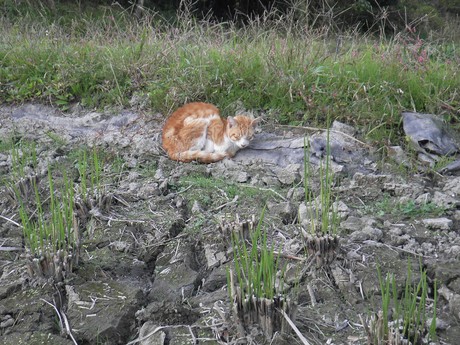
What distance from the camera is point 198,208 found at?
352cm

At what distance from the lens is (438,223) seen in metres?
3.25

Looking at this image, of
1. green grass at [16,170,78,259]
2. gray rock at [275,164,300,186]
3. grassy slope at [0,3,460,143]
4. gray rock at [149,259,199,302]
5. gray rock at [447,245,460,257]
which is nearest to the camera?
green grass at [16,170,78,259]

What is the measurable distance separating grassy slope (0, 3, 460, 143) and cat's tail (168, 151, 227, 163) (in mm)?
761

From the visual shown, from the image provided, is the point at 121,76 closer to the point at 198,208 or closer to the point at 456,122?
the point at 198,208

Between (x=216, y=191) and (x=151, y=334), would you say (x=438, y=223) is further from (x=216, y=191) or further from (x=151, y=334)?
(x=151, y=334)

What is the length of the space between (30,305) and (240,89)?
3048mm

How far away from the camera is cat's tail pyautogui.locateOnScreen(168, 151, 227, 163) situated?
4.34 m

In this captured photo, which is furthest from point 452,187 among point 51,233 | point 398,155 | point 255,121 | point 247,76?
point 51,233

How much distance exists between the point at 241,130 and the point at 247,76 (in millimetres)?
924

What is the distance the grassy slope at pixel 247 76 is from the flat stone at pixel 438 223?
1.20 metres

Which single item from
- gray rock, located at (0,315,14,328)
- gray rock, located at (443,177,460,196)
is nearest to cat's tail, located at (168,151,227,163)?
gray rock, located at (443,177,460,196)

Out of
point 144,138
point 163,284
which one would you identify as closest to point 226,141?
point 144,138

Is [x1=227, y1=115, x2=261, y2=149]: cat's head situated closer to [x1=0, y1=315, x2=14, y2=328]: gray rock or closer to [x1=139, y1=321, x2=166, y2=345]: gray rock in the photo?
[x1=139, y1=321, x2=166, y2=345]: gray rock

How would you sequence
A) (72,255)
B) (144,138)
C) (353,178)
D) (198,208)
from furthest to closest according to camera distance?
(144,138) < (353,178) < (198,208) < (72,255)
